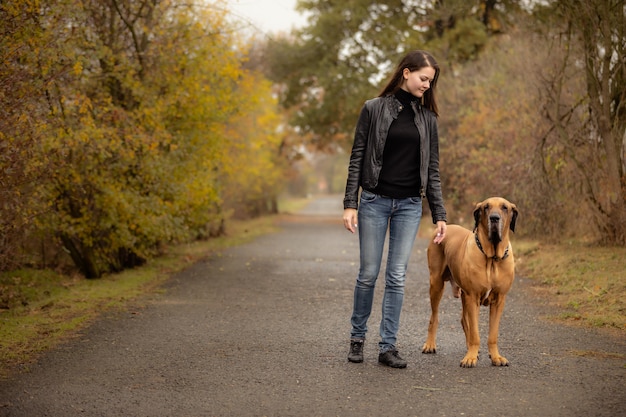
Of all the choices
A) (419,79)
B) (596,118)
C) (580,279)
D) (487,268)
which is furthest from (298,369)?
(596,118)

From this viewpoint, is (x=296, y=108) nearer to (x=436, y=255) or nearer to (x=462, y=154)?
(x=462, y=154)

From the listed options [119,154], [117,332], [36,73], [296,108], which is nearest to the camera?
[117,332]

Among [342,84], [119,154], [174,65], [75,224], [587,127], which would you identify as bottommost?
[75,224]

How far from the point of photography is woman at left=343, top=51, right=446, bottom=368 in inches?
212

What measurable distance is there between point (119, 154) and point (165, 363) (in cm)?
553

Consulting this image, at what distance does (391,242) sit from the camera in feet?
18.3

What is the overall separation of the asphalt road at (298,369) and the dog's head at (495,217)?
1059mm

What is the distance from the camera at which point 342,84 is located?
2981 cm

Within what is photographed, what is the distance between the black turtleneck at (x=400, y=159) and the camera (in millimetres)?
5410

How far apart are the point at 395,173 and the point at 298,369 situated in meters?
1.72

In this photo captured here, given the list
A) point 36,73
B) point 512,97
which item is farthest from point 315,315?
point 512,97

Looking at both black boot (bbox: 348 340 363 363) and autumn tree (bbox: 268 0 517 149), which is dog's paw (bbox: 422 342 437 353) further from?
autumn tree (bbox: 268 0 517 149)

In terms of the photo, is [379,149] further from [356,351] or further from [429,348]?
[429,348]

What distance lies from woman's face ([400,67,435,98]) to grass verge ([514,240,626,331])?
3340 millimetres
